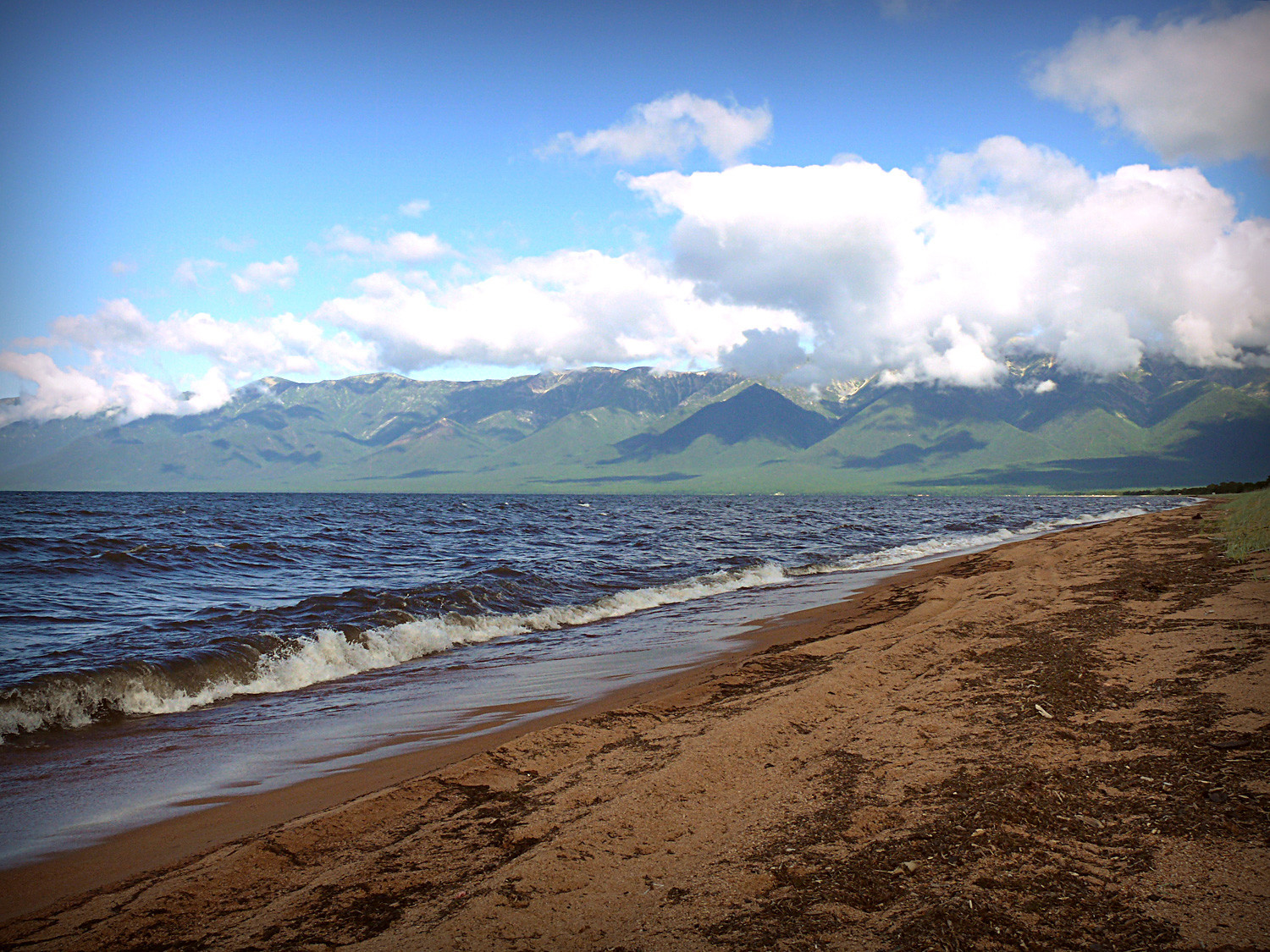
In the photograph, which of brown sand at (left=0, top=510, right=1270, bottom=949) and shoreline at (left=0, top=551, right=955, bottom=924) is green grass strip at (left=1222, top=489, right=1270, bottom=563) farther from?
shoreline at (left=0, top=551, right=955, bottom=924)

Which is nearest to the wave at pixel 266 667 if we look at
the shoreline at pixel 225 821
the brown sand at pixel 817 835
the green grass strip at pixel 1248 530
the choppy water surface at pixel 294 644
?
the choppy water surface at pixel 294 644

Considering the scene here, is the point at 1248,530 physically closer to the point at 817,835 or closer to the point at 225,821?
the point at 817,835

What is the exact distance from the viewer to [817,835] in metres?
4.37

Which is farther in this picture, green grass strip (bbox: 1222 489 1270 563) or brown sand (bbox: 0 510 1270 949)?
green grass strip (bbox: 1222 489 1270 563)

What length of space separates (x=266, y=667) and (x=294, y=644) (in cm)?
97

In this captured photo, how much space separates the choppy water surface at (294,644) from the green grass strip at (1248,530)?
348 inches

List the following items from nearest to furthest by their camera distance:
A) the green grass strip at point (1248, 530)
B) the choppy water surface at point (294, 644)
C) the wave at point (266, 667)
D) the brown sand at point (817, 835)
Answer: the brown sand at point (817, 835)
the choppy water surface at point (294, 644)
the wave at point (266, 667)
the green grass strip at point (1248, 530)

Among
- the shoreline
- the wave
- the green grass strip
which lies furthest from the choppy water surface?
the green grass strip

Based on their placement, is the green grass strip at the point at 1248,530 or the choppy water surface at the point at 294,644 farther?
the green grass strip at the point at 1248,530

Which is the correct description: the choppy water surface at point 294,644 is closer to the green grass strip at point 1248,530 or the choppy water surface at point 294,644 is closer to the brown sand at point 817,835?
the brown sand at point 817,835

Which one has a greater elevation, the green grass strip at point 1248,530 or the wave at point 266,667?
the green grass strip at point 1248,530

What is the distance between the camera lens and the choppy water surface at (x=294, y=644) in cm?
782

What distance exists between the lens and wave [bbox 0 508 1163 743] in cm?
980

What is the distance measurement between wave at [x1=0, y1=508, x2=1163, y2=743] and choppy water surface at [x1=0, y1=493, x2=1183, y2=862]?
1.3 inches
